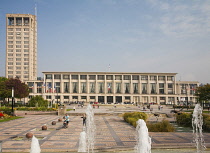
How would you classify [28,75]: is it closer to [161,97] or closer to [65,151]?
[161,97]

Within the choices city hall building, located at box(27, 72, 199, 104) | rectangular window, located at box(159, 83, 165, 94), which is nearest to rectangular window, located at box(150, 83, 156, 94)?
city hall building, located at box(27, 72, 199, 104)

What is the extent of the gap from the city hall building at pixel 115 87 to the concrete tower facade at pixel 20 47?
17155 mm

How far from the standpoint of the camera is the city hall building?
109562 millimetres

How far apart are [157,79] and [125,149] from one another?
102m

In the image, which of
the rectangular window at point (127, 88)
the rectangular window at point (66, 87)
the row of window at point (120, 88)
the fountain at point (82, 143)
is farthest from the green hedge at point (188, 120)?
the rectangular window at point (66, 87)

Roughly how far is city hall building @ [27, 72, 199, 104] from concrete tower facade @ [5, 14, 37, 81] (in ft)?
56.3

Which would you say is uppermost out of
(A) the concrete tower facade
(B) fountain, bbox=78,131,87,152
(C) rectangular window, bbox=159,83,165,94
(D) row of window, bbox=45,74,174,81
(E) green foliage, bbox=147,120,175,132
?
(A) the concrete tower facade

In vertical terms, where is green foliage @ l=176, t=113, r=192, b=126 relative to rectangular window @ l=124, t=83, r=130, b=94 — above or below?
below

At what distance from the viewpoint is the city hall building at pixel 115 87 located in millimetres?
109562

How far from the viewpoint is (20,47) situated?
123m

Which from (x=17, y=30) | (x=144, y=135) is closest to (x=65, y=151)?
(x=144, y=135)

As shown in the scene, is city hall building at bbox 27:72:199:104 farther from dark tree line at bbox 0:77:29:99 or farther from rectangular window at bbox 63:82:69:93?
dark tree line at bbox 0:77:29:99

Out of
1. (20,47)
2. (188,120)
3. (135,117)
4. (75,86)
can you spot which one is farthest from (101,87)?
(188,120)

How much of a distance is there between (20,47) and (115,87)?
192 feet
